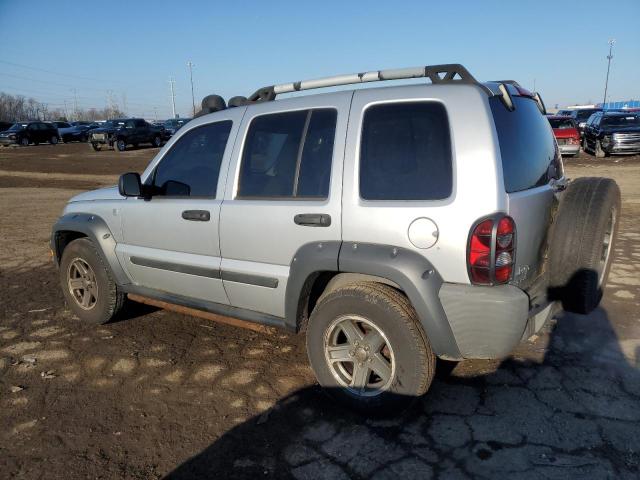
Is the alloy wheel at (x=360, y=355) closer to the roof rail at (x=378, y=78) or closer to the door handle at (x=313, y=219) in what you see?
the door handle at (x=313, y=219)

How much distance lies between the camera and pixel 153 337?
4.27m

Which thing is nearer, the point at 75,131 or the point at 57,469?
the point at 57,469

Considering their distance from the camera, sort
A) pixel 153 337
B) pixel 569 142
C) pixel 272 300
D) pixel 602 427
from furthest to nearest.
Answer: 1. pixel 569 142
2. pixel 153 337
3. pixel 272 300
4. pixel 602 427

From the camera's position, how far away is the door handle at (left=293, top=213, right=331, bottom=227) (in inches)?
115

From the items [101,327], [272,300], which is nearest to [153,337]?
[101,327]

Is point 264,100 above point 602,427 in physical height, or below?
above

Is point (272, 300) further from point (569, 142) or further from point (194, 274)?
point (569, 142)

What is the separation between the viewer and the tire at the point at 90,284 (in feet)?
14.2

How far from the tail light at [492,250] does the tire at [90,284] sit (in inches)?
122

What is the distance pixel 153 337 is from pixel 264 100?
7.20 ft

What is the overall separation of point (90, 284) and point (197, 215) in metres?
1.62

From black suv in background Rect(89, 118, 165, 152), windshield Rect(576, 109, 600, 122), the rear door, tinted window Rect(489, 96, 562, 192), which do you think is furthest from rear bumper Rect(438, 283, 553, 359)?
Answer: windshield Rect(576, 109, 600, 122)

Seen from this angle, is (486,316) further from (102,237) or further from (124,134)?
(124,134)

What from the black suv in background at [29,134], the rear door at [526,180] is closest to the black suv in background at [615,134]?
the rear door at [526,180]
